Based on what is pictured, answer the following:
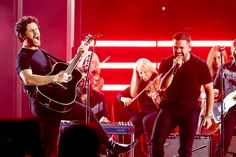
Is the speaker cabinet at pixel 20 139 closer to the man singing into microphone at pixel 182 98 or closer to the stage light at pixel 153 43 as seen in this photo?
the man singing into microphone at pixel 182 98

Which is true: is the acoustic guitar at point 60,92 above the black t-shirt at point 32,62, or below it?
below

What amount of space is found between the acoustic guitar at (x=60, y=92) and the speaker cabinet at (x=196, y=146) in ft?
5.55

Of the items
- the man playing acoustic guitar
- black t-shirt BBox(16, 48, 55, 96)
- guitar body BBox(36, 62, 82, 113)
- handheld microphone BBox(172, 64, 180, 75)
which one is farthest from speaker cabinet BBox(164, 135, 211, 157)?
black t-shirt BBox(16, 48, 55, 96)

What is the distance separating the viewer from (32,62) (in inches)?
258

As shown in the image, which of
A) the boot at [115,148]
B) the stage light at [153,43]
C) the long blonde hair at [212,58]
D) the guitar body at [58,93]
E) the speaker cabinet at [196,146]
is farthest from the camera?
the stage light at [153,43]

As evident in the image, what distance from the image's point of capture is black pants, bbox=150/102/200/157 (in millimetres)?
6898

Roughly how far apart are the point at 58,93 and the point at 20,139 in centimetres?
480

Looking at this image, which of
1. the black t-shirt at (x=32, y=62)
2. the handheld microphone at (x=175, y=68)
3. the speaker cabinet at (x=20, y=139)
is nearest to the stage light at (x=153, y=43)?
the handheld microphone at (x=175, y=68)

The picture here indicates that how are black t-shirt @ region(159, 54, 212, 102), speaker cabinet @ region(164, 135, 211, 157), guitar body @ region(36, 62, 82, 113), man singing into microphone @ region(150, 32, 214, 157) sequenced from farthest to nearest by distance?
speaker cabinet @ region(164, 135, 211, 157) < black t-shirt @ region(159, 54, 212, 102) < man singing into microphone @ region(150, 32, 214, 157) < guitar body @ region(36, 62, 82, 113)

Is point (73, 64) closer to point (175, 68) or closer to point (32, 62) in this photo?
point (32, 62)

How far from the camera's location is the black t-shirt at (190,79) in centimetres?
705

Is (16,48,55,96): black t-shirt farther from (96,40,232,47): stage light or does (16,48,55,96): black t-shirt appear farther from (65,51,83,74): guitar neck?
(96,40,232,47): stage light

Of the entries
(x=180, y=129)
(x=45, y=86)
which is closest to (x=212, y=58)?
(x=180, y=129)

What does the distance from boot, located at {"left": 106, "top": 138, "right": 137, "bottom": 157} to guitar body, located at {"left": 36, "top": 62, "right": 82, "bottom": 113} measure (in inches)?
31.6
